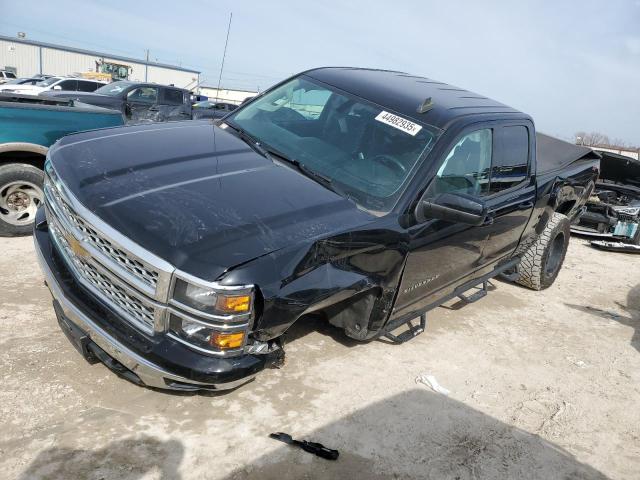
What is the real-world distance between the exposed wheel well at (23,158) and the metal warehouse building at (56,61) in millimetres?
36835

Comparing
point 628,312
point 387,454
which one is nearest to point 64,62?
point 628,312

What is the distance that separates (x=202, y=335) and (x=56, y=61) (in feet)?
171

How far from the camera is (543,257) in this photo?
18.8 ft

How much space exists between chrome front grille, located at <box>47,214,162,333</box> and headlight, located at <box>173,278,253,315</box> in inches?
6.6

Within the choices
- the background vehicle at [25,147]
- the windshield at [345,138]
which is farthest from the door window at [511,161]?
the background vehicle at [25,147]

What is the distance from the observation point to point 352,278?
2.85 m

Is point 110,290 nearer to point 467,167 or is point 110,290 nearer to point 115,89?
point 467,167

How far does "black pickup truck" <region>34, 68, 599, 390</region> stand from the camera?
7.79 feet

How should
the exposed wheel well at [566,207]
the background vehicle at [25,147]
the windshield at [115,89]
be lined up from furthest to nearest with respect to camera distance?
the windshield at [115,89], the exposed wheel well at [566,207], the background vehicle at [25,147]

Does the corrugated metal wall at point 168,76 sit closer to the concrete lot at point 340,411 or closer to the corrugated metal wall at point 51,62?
the corrugated metal wall at point 51,62

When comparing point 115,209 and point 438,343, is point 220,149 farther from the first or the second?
point 438,343

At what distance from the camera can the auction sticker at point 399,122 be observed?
3.56 meters

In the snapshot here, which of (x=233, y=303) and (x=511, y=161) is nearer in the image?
(x=233, y=303)

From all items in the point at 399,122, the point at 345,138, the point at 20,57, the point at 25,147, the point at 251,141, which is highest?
the point at 399,122
